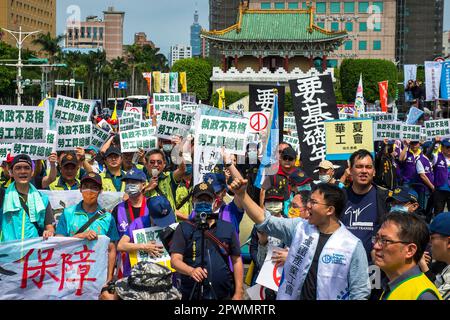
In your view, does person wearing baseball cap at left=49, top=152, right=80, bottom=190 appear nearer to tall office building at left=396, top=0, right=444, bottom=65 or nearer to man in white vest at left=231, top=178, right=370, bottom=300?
man in white vest at left=231, top=178, right=370, bottom=300

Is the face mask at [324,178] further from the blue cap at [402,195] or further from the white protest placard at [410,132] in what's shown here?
the white protest placard at [410,132]

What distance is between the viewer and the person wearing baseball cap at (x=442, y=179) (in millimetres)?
11617

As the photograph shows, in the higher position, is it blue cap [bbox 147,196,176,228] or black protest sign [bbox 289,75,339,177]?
black protest sign [bbox 289,75,339,177]

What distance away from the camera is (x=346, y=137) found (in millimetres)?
7742

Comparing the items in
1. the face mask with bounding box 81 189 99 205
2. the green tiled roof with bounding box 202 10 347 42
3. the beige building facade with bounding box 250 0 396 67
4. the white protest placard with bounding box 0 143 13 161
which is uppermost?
the beige building facade with bounding box 250 0 396 67

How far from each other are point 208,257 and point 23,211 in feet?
6.26

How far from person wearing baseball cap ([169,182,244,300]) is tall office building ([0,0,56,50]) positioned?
87406 millimetres

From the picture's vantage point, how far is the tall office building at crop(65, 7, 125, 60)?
163750 millimetres

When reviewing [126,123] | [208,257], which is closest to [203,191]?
[208,257]

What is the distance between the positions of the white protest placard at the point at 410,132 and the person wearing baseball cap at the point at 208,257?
908cm

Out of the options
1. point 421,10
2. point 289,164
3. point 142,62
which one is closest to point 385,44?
point 421,10

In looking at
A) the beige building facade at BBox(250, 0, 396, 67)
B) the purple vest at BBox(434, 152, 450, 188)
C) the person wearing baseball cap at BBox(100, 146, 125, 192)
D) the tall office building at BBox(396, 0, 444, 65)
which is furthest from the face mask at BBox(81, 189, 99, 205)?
the tall office building at BBox(396, 0, 444, 65)

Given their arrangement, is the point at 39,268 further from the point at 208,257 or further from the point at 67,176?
the point at 67,176
